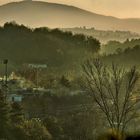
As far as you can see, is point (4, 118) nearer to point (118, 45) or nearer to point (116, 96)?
point (116, 96)

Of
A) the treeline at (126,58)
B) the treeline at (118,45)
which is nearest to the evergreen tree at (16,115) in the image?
the treeline at (126,58)

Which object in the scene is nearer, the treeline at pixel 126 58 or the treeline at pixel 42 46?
the treeline at pixel 126 58

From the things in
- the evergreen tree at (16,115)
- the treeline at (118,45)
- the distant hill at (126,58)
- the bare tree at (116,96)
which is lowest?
the treeline at (118,45)

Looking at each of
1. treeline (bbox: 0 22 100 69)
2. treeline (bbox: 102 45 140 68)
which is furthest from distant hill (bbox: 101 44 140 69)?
treeline (bbox: 0 22 100 69)

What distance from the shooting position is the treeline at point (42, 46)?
385ft

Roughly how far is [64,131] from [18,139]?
348 inches

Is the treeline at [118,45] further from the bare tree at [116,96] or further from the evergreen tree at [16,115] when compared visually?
the evergreen tree at [16,115]

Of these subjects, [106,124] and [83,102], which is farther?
[83,102]

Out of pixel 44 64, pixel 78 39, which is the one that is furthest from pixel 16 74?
pixel 78 39

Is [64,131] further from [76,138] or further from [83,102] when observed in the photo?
[83,102]

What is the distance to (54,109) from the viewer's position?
6309 centimetres

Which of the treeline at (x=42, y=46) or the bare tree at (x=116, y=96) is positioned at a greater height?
the bare tree at (x=116, y=96)

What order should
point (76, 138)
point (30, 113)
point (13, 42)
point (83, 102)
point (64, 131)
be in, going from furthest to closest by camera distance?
point (13, 42) → point (83, 102) → point (30, 113) → point (64, 131) → point (76, 138)

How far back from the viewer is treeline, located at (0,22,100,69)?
117 m
